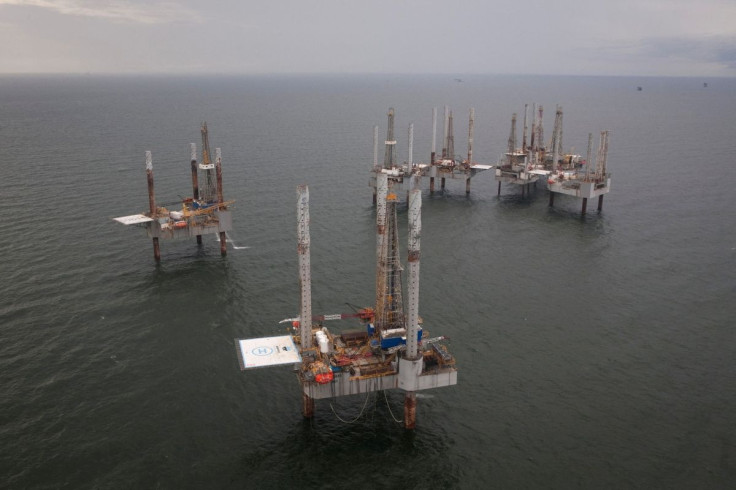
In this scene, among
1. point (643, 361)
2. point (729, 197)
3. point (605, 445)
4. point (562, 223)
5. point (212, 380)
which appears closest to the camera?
point (605, 445)

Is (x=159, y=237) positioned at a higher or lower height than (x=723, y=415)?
higher

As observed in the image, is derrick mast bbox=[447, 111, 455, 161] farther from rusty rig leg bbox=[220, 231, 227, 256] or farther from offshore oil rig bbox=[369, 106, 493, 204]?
rusty rig leg bbox=[220, 231, 227, 256]

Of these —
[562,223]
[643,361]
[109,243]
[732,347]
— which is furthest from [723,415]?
[109,243]

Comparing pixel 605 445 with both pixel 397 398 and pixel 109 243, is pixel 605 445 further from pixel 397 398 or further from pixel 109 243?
pixel 109 243

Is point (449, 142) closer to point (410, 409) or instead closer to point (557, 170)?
point (557, 170)

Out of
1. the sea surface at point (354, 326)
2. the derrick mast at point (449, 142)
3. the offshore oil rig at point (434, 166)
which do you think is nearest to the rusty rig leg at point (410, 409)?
the sea surface at point (354, 326)

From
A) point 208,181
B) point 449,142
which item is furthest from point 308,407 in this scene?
point 449,142

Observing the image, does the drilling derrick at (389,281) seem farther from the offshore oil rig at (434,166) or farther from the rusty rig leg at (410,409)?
the offshore oil rig at (434,166)
